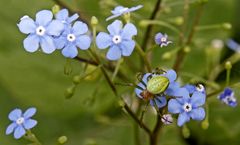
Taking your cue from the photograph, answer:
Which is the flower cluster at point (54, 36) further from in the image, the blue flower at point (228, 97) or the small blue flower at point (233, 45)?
the small blue flower at point (233, 45)

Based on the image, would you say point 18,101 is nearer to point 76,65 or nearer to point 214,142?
point 76,65

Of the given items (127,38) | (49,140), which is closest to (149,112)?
(49,140)

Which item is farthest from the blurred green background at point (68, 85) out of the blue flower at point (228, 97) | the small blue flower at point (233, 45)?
the blue flower at point (228, 97)

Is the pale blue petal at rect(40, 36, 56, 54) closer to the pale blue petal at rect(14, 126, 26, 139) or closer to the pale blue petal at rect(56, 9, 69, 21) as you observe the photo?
the pale blue petal at rect(56, 9, 69, 21)

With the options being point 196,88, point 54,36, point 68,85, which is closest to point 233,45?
point 68,85

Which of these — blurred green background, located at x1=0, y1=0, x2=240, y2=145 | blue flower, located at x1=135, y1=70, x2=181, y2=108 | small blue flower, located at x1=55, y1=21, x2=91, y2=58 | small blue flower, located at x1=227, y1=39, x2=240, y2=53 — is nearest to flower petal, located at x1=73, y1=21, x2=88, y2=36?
small blue flower, located at x1=55, y1=21, x2=91, y2=58
